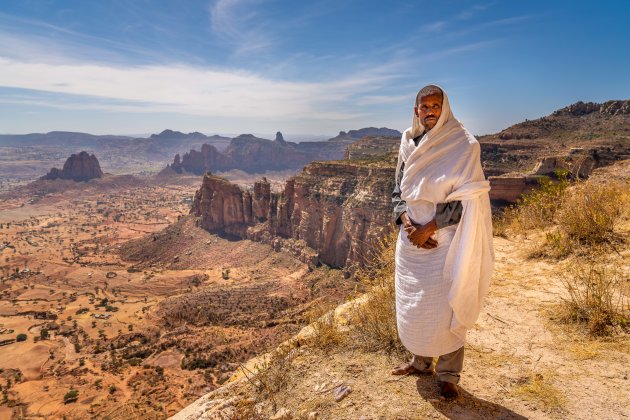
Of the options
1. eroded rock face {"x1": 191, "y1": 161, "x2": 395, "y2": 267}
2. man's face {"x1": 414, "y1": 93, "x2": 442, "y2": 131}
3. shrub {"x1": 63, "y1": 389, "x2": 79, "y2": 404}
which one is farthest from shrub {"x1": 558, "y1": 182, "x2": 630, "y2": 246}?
shrub {"x1": 63, "y1": 389, "x2": 79, "y2": 404}

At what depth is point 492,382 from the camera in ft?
10.4

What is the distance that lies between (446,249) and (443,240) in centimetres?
8

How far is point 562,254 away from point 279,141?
196 meters

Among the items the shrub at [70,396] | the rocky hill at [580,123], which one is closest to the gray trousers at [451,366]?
the shrub at [70,396]

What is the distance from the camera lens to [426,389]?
3.08m

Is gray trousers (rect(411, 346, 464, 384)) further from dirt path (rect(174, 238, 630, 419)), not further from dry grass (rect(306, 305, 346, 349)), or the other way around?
dry grass (rect(306, 305, 346, 349))

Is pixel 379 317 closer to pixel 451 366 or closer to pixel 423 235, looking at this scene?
pixel 451 366

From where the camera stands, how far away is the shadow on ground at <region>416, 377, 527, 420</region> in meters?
2.74

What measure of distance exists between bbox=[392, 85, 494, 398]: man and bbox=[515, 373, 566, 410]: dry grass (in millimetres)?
612

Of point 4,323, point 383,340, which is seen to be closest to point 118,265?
point 4,323

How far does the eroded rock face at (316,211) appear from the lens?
32.0 meters

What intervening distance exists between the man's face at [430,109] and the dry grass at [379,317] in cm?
237

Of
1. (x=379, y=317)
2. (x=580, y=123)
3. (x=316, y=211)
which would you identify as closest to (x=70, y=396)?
(x=379, y=317)

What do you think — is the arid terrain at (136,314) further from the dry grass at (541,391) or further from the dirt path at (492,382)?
the dry grass at (541,391)
